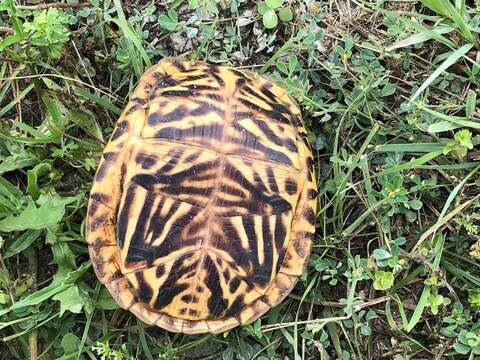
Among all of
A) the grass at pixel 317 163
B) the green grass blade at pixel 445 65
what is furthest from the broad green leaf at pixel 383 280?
the green grass blade at pixel 445 65

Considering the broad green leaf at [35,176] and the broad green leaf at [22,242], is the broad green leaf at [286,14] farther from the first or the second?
the broad green leaf at [22,242]

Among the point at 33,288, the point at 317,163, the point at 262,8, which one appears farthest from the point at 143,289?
the point at 262,8

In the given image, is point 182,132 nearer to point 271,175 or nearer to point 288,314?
point 271,175

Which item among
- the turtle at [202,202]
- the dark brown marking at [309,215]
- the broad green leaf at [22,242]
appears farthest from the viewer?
the broad green leaf at [22,242]

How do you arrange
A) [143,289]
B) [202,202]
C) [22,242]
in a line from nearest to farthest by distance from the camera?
[202,202], [143,289], [22,242]

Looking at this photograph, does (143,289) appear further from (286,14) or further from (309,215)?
(286,14)
